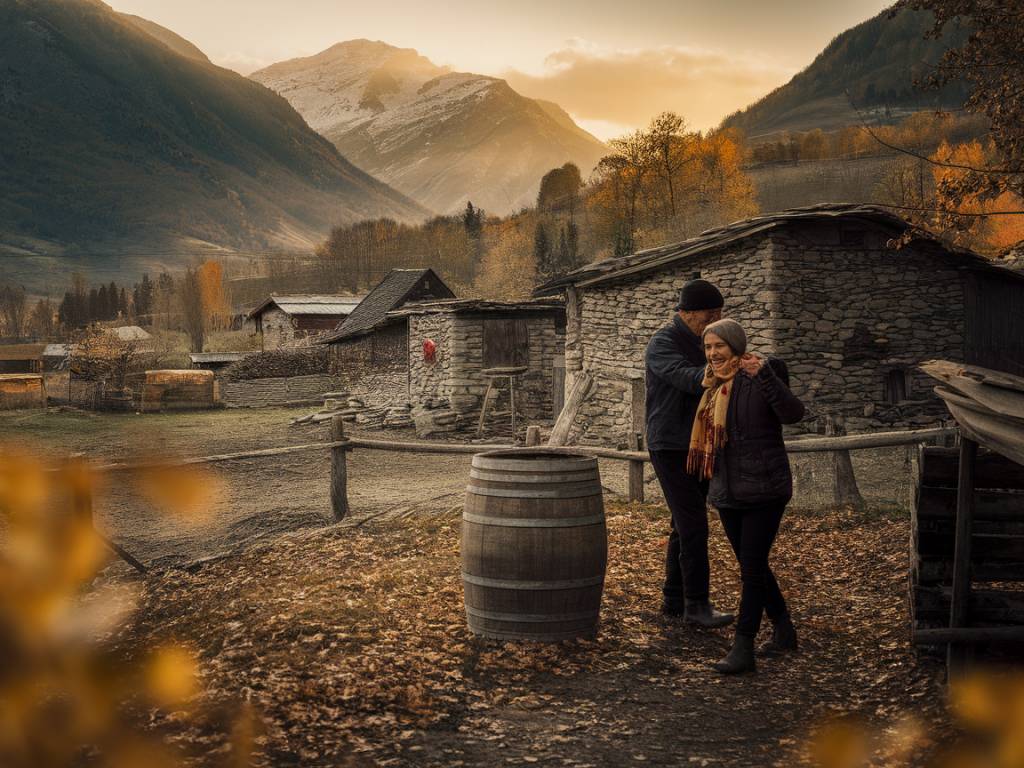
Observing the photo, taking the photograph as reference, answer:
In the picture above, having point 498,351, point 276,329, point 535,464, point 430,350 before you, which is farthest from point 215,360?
point 535,464

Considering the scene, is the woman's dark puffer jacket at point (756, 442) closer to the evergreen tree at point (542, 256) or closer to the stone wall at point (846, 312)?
the stone wall at point (846, 312)

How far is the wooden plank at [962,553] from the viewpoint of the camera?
440 centimetres

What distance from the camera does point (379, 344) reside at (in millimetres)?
27594

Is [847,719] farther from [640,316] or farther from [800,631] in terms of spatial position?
[640,316]

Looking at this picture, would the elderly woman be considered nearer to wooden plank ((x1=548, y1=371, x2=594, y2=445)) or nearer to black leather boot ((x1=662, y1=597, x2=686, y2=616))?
black leather boot ((x1=662, y1=597, x2=686, y2=616))

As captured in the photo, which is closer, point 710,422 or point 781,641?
point 710,422

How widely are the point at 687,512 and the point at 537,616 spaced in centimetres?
101

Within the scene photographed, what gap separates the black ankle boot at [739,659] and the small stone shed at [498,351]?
1640cm

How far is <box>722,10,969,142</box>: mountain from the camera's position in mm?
127875

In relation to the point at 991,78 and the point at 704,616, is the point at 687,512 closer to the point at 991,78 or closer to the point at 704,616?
the point at 704,616

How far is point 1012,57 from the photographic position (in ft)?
32.8

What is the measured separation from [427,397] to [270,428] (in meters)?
5.04

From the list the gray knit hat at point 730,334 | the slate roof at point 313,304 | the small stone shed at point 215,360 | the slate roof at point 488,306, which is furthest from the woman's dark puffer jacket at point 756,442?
the small stone shed at point 215,360

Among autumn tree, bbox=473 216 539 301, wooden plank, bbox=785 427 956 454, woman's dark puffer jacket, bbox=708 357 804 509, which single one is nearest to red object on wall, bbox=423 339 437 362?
wooden plank, bbox=785 427 956 454
